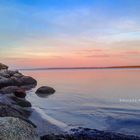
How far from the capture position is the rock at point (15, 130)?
7.02 m

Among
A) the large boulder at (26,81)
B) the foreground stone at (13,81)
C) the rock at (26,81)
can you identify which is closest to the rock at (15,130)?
the foreground stone at (13,81)

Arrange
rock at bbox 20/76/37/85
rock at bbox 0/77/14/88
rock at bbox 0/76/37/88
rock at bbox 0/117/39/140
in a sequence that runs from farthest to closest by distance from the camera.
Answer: rock at bbox 20/76/37/85 → rock at bbox 0/76/37/88 → rock at bbox 0/77/14/88 → rock at bbox 0/117/39/140

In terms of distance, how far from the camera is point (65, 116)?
16.6m

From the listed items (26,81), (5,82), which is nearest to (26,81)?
(26,81)

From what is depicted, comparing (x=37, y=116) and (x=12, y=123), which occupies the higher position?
(x=12, y=123)

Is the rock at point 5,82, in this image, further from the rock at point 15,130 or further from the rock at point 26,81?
the rock at point 15,130

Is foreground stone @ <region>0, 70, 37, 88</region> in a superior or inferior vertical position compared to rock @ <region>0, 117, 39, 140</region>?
inferior

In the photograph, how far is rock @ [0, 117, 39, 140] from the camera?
7.02m

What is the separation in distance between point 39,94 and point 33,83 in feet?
46.9

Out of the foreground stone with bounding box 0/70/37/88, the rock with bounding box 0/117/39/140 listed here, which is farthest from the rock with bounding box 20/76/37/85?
the rock with bounding box 0/117/39/140

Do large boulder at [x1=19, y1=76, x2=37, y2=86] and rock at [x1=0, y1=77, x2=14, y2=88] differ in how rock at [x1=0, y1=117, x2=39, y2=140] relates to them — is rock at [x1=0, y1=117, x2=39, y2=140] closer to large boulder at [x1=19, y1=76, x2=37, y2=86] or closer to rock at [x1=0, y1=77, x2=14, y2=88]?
rock at [x1=0, y1=77, x2=14, y2=88]

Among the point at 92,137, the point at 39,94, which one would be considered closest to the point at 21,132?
the point at 92,137

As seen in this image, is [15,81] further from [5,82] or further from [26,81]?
[26,81]

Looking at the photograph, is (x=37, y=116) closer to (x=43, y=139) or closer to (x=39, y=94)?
(x=43, y=139)
